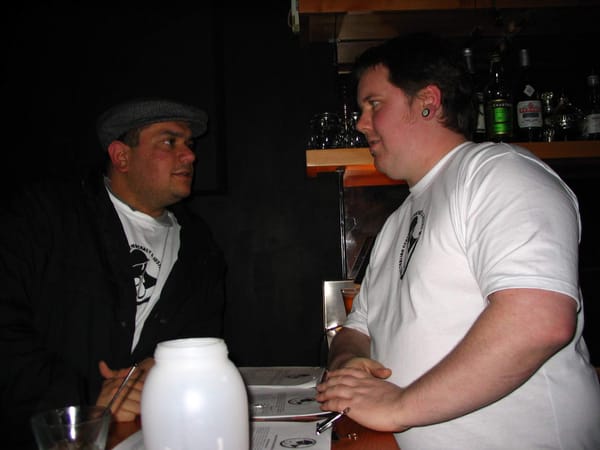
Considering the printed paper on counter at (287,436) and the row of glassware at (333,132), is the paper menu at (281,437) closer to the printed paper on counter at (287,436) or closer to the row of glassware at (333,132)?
the printed paper on counter at (287,436)

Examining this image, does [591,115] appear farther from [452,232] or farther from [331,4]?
[452,232]

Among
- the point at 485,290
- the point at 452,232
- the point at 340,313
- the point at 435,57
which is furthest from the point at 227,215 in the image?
the point at 485,290

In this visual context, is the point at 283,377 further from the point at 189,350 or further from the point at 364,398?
the point at 189,350

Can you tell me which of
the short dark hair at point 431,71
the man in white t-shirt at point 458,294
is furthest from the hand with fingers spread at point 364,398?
the short dark hair at point 431,71

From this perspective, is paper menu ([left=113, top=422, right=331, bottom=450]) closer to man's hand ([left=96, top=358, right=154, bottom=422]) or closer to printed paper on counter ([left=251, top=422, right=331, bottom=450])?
printed paper on counter ([left=251, top=422, right=331, bottom=450])

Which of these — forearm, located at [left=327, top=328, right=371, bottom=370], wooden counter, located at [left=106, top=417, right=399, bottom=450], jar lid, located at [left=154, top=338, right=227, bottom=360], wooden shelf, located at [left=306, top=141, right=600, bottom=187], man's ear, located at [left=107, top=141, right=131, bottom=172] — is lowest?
wooden counter, located at [left=106, top=417, right=399, bottom=450]

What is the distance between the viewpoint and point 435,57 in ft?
4.42

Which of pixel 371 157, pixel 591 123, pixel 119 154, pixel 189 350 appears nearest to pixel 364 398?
pixel 189 350

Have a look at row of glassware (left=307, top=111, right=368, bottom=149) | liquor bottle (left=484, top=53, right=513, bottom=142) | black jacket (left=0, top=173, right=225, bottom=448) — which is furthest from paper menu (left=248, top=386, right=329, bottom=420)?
liquor bottle (left=484, top=53, right=513, bottom=142)

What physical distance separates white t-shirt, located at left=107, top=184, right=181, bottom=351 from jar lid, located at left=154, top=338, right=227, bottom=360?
1.32 metres

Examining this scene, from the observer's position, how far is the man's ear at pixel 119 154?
6.86 feet

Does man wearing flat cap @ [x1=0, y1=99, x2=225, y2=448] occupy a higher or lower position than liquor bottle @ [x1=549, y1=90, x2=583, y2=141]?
lower

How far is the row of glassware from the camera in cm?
212

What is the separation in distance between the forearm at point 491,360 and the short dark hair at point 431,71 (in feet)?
2.23
